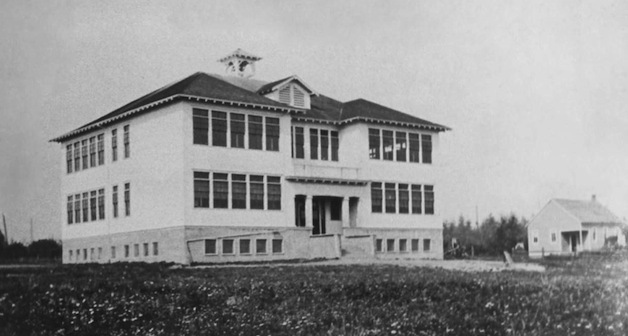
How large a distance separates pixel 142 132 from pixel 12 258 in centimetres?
679

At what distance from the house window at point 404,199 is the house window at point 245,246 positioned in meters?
8.58

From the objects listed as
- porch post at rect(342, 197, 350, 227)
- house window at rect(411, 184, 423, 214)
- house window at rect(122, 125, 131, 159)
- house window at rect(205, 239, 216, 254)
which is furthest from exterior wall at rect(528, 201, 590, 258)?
house window at rect(122, 125, 131, 159)

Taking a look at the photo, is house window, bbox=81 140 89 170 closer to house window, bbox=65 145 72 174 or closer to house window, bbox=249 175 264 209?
house window, bbox=65 145 72 174

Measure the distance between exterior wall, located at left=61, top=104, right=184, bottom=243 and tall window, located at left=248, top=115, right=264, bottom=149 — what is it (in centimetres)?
306

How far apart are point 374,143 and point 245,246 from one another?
843cm

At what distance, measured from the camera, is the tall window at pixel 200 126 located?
99.8ft

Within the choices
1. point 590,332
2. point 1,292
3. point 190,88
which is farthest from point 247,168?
point 590,332

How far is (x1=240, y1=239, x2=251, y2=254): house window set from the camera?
3106 cm

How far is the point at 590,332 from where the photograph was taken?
1012 centimetres

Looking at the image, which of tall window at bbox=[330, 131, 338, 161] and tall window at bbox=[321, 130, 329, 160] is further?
tall window at bbox=[330, 131, 338, 161]

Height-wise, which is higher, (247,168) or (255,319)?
(247,168)

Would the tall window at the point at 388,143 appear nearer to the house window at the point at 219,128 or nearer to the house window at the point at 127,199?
the house window at the point at 219,128

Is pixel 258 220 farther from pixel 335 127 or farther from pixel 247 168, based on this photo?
pixel 335 127

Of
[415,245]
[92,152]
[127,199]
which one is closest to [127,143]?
[127,199]
